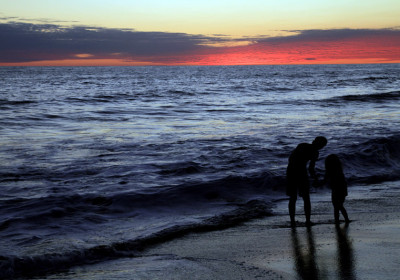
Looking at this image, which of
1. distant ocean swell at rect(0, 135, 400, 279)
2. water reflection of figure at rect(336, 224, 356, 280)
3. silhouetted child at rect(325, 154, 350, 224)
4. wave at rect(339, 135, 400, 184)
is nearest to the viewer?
water reflection of figure at rect(336, 224, 356, 280)

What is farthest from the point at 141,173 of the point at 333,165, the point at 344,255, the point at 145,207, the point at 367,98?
the point at 367,98

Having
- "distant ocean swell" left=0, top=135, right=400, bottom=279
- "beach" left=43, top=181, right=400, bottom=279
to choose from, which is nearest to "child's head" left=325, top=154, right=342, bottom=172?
"beach" left=43, top=181, right=400, bottom=279

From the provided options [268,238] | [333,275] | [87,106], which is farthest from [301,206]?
[87,106]

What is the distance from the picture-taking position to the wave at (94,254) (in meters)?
5.79

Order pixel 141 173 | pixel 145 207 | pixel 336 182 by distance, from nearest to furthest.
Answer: pixel 336 182, pixel 145 207, pixel 141 173

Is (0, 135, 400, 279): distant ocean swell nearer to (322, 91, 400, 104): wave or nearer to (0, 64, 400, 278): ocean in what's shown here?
(0, 64, 400, 278): ocean

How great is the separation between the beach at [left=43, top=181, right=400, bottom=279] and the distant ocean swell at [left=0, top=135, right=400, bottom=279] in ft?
1.14

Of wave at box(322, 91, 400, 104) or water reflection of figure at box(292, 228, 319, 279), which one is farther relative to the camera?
wave at box(322, 91, 400, 104)

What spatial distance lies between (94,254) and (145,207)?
291 centimetres

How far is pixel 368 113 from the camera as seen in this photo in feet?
92.7

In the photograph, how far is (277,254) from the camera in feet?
18.9

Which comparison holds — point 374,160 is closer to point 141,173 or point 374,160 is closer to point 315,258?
point 141,173

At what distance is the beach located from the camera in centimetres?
509

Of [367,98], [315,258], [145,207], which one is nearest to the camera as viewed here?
[315,258]
